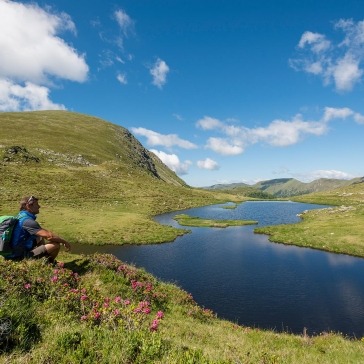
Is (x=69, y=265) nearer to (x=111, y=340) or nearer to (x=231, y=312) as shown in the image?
(x=111, y=340)

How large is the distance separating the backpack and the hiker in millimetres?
186

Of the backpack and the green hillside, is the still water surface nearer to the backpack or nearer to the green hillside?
the green hillside

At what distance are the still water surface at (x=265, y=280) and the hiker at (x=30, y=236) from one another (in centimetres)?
1879

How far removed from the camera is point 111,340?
8.35m

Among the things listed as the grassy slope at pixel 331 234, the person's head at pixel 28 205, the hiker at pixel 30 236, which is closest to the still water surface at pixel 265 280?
the grassy slope at pixel 331 234

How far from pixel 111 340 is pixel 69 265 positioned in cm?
953

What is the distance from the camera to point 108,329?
938 centimetres

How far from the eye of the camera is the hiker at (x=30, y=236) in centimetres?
1310

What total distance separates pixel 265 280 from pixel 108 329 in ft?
104

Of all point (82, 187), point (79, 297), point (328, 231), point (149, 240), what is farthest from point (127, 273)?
point (82, 187)

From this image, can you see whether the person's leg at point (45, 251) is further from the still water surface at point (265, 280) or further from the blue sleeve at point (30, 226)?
the still water surface at point (265, 280)

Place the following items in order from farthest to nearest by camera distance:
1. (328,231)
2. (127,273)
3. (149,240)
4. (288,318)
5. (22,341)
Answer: (328,231)
(149,240)
(288,318)
(127,273)
(22,341)

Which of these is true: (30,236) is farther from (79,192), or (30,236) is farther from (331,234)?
(79,192)

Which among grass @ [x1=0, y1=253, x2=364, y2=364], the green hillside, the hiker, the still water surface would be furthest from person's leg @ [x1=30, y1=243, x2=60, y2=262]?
the green hillside
